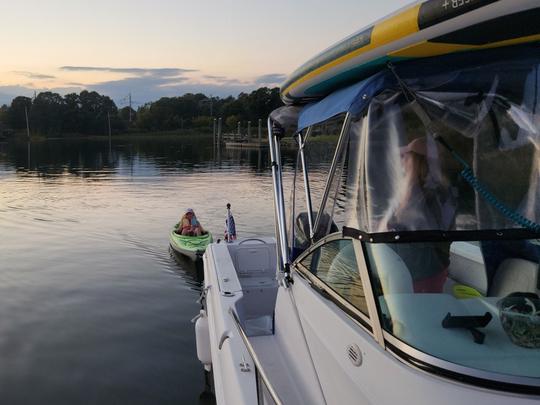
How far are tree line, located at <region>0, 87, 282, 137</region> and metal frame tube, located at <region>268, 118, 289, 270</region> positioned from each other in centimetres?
11653

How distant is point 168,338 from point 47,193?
2281cm

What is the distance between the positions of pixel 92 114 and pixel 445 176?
151812 millimetres

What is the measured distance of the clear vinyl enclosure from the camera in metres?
2.71

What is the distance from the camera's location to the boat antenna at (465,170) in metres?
2.69

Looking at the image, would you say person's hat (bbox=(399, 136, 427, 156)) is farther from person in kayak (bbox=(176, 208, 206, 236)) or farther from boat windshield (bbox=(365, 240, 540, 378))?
person in kayak (bbox=(176, 208, 206, 236))

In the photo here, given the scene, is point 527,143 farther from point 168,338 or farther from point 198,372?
point 168,338

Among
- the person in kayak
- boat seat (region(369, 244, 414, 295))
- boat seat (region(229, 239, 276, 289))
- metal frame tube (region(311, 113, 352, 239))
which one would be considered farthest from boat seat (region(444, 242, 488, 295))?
the person in kayak

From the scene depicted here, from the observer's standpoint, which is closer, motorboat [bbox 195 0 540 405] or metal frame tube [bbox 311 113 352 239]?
motorboat [bbox 195 0 540 405]

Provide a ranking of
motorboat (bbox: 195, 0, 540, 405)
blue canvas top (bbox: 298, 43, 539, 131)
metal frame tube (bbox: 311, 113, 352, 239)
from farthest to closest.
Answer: metal frame tube (bbox: 311, 113, 352, 239) → blue canvas top (bbox: 298, 43, 539, 131) → motorboat (bbox: 195, 0, 540, 405)

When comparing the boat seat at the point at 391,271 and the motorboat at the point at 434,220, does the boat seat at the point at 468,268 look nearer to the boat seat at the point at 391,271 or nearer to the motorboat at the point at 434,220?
the motorboat at the point at 434,220

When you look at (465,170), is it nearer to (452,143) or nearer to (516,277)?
(452,143)

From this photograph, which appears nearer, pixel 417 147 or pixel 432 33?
pixel 432 33

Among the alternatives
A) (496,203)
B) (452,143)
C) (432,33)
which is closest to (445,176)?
(452,143)

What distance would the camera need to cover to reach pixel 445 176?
2.82m
